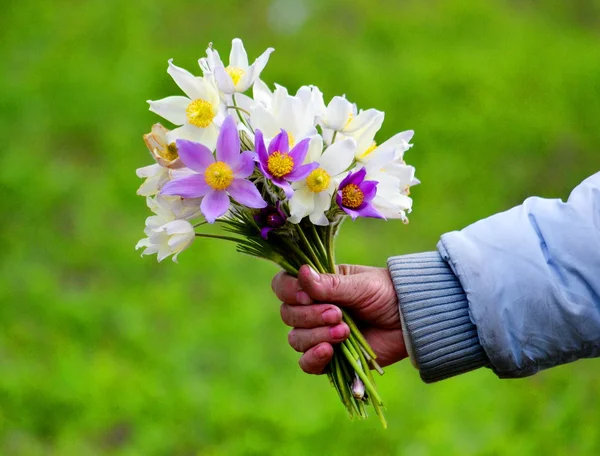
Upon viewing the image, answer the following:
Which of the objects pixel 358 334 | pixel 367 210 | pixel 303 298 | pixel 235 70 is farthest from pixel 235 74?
pixel 358 334

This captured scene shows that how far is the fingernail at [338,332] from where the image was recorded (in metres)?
1.60

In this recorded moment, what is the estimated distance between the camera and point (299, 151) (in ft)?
4.78

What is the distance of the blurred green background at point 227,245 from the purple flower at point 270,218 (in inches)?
56.6

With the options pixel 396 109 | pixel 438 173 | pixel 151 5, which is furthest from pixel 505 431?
pixel 151 5

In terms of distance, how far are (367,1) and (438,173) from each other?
52.1 inches

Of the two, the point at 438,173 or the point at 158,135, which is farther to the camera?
the point at 438,173

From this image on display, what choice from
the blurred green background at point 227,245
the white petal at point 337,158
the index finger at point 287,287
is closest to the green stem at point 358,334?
the index finger at point 287,287

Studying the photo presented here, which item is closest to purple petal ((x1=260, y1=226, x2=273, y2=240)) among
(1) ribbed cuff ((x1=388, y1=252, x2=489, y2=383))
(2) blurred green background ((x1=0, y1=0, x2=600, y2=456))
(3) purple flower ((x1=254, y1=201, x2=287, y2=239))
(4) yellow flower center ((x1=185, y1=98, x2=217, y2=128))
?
(3) purple flower ((x1=254, y1=201, x2=287, y2=239))

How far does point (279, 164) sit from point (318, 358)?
40 centimetres

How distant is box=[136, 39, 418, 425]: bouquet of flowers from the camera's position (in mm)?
1450

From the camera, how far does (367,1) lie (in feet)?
15.6

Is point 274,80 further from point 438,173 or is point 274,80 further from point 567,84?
point 567,84

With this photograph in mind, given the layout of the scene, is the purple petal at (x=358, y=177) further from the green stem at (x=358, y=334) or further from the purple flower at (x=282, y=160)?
the green stem at (x=358, y=334)

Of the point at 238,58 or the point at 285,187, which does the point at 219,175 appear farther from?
the point at 238,58
